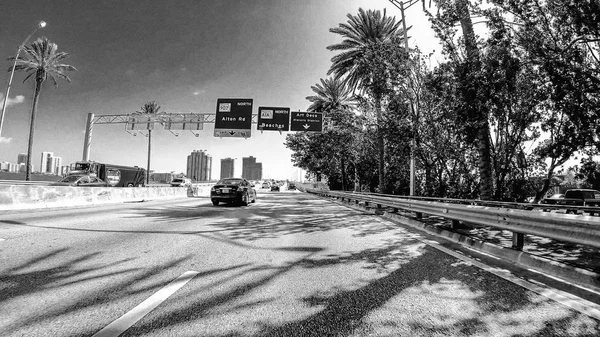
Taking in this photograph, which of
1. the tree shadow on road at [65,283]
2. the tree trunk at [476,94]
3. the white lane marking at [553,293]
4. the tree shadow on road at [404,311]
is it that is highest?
the tree trunk at [476,94]

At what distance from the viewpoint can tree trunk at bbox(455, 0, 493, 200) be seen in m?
8.82

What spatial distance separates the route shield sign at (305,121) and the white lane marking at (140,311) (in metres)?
23.9

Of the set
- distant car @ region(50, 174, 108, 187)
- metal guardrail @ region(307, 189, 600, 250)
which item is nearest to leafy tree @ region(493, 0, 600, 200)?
metal guardrail @ region(307, 189, 600, 250)

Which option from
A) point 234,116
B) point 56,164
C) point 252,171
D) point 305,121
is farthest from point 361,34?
point 252,171

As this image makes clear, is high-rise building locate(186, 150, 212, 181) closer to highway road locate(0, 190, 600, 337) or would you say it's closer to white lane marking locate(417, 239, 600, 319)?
highway road locate(0, 190, 600, 337)

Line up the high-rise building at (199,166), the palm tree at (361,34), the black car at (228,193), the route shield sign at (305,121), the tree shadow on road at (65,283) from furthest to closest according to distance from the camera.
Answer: the high-rise building at (199,166)
the route shield sign at (305,121)
the palm tree at (361,34)
the black car at (228,193)
the tree shadow on road at (65,283)

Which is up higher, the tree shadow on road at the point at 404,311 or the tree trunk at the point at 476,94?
the tree trunk at the point at 476,94

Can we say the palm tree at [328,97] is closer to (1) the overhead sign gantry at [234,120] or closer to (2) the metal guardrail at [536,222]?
(1) the overhead sign gantry at [234,120]

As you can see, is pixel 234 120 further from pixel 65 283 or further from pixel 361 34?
pixel 65 283

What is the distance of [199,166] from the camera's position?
108125 millimetres

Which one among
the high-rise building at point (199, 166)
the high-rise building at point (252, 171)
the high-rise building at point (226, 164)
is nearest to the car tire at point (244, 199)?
the high-rise building at point (199, 166)

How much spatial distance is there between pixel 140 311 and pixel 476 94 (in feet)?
32.2

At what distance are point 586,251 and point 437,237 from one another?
247 centimetres

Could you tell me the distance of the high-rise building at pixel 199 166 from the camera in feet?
353
